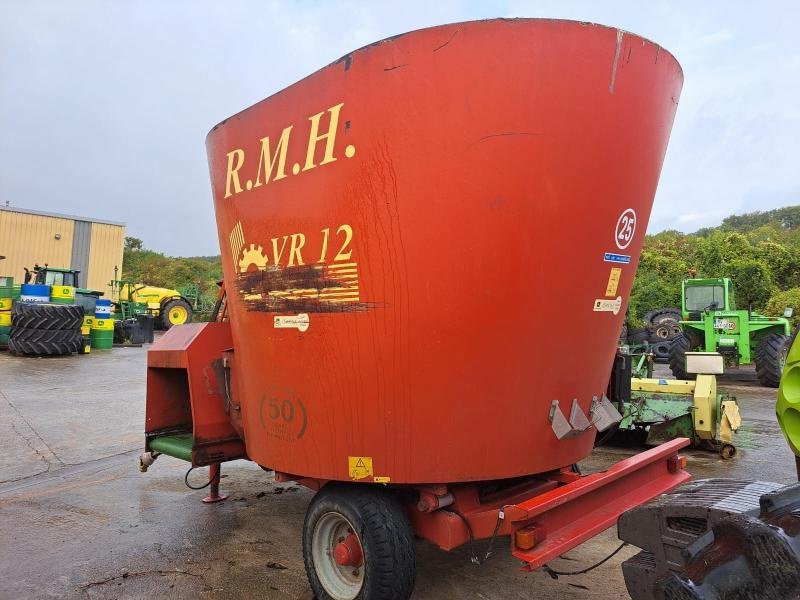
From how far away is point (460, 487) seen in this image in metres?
2.62

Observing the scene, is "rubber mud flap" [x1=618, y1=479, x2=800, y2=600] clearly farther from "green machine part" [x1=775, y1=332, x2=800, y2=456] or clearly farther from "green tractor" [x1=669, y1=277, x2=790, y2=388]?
"green tractor" [x1=669, y1=277, x2=790, y2=388]

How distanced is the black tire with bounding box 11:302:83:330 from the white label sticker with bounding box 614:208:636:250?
49.2 ft

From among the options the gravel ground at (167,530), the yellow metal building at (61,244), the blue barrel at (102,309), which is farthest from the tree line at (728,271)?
the gravel ground at (167,530)

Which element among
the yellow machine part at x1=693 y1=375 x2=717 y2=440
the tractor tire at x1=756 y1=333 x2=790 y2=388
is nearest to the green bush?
the tractor tire at x1=756 y1=333 x2=790 y2=388

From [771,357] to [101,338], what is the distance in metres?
17.0

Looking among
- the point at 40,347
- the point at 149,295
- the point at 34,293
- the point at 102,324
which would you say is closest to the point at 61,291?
the point at 34,293

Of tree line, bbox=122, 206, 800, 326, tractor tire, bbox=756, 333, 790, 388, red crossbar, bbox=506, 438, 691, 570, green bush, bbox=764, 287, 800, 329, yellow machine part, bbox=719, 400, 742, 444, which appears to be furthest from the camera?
tree line, bbox=122, 206, 800, 326

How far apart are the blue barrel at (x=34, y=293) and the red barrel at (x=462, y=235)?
15.5 metres

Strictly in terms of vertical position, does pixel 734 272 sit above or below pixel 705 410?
above

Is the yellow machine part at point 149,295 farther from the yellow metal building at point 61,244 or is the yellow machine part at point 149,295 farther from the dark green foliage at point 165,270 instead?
the dark green foliage at point 165,270

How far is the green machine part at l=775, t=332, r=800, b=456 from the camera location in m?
1.36

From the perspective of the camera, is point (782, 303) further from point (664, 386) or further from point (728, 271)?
point (664, 386)

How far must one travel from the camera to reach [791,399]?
137 cm

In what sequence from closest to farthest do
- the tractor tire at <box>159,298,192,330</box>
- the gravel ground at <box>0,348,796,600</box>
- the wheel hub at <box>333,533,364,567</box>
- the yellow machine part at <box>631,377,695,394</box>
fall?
1. the wheel hub at <box>333,533,364,567</box>
2. the gravel ground at <box>0,348,796,600</box>
3. the yellow machine part at <box>631,377,695,394</box>
4. the tractor tire at <box>159,298,192,330</box>
